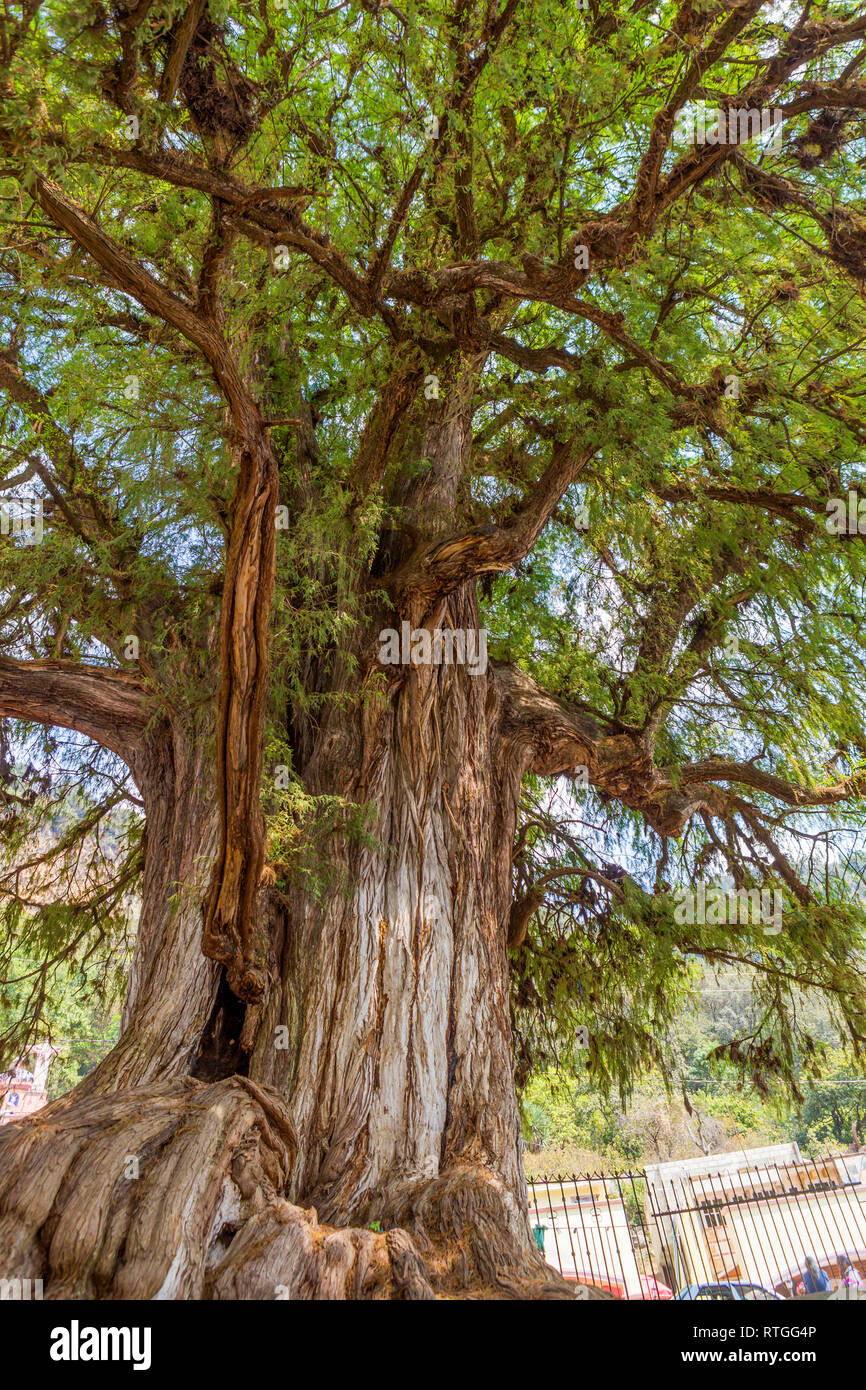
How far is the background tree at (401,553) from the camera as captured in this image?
8.30 ft

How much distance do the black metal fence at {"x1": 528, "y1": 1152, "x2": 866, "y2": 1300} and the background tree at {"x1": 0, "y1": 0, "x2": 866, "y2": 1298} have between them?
205 inches

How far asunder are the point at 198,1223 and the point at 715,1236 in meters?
13.1

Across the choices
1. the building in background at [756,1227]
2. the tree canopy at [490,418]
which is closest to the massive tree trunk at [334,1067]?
the tree canopy at [490,418]

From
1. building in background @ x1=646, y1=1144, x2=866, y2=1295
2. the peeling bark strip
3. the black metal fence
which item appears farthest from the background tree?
building in background @ x1=646, y1=1144, x2=866, y2=1295

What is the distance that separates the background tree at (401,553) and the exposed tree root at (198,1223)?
0.05ft

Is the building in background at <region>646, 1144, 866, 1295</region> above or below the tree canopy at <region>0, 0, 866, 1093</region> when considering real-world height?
below

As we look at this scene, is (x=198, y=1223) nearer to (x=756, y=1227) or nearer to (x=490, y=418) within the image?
(x=490, y=418)

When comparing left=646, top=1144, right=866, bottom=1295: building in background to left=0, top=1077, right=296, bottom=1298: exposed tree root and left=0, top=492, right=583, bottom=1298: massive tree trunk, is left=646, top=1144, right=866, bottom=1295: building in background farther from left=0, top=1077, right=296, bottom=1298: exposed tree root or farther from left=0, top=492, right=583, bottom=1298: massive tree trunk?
left=0, top=1077, right=296, bottom=1298: exposed tree root

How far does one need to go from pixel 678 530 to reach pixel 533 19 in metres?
2.73

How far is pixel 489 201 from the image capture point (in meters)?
4.45

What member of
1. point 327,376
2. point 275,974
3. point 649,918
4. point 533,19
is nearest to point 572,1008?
point 649,918

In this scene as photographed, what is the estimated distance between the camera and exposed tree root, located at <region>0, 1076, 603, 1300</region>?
2156 mm

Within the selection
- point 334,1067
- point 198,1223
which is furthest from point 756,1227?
point 198,1223

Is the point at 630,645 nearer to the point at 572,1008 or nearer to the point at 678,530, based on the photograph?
the point at 678,530
